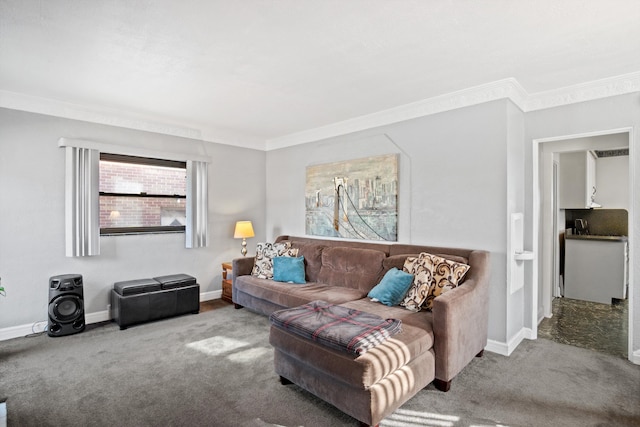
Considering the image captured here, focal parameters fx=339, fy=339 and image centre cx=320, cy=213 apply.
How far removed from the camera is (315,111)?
4133mm

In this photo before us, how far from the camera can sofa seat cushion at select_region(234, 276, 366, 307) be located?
358 centimetres

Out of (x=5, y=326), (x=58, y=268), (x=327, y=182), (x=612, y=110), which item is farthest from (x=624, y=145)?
(x=5, y=326)

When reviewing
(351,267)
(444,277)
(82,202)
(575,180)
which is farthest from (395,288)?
(575,180)

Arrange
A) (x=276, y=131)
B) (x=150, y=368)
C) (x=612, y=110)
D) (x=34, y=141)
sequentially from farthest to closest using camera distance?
(x=276, y=131) → (x=34, y=141) → (x=612, y=110) → (x=150, y=368)

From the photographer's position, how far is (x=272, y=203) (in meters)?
5.73

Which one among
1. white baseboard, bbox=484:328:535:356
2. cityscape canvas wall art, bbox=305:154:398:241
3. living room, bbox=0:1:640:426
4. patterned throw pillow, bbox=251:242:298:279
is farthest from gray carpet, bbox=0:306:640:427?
cityscape canvas wall art, bbox=305:154:398:241

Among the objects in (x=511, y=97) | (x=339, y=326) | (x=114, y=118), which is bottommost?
(x=339, y=326)

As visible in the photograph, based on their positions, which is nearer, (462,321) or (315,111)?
(462,321)

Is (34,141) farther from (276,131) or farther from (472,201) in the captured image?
(472,201)

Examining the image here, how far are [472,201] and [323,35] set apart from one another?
2129 millimetres

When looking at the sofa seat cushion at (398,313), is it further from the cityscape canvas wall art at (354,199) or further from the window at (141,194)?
the window at (141,194)

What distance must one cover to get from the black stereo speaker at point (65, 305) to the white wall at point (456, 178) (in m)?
3.57

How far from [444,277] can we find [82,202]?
3.99 metres

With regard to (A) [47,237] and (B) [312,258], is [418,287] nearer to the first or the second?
(B) [312,258]
